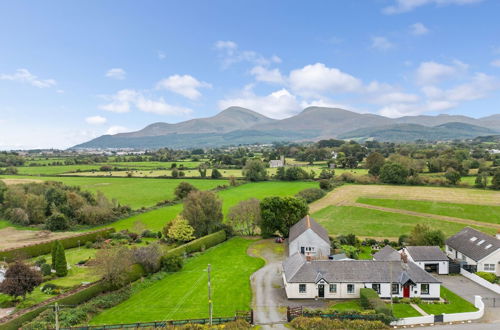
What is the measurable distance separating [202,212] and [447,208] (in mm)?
50541

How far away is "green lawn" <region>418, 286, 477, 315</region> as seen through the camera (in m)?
29.2

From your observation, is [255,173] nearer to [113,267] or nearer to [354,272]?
[354,272]

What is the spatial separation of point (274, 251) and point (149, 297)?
20056mm

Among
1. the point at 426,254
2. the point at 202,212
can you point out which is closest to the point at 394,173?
the point at 426,254

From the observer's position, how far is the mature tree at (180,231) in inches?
1950

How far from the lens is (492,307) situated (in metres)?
29.9

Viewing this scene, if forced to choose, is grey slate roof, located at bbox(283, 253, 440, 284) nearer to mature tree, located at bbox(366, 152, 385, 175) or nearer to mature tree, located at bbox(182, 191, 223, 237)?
mature tree, located at bbox(182, 191, 223, 237)

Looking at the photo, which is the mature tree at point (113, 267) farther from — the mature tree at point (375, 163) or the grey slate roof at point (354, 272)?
the mature tree at point (375, 163)

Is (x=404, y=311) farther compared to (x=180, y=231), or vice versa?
(x=180, y=231)

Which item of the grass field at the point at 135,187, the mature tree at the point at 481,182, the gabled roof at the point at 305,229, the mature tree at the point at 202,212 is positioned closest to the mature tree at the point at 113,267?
the mature tree at the point at 202,212

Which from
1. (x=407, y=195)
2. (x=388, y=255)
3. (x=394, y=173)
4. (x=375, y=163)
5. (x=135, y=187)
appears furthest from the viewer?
(x=375, y=163)

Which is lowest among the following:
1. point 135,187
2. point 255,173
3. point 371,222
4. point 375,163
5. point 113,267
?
point 371,222

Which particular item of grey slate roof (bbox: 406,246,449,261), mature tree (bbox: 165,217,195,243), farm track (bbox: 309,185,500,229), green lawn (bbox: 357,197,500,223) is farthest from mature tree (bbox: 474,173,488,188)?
mature tree (bbox: 165,217,195,243)

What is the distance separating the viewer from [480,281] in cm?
3534
